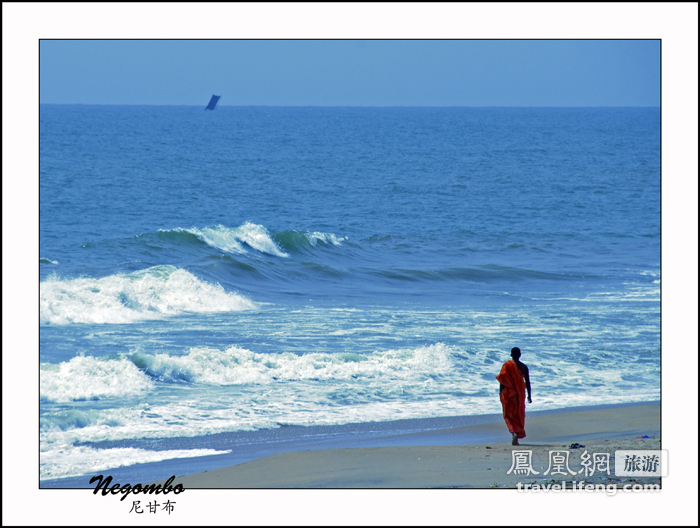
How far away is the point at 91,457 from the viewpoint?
8.15 metres

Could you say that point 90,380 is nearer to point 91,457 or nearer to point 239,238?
point 91,457

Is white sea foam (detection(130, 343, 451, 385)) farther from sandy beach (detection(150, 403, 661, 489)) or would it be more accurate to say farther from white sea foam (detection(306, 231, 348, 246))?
white sea foam (detection(306, 231, 348, 246))

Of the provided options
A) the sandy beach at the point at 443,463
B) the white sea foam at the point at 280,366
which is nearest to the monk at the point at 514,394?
the sandy beach at the point at 443,463

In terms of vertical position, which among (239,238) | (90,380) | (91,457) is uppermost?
(239,238)

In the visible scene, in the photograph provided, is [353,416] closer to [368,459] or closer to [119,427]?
[368,459]

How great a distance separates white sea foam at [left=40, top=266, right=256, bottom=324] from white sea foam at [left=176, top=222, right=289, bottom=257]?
5.82 meters

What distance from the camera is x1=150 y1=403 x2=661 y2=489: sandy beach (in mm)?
6902

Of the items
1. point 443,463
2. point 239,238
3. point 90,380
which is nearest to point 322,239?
point 239,238

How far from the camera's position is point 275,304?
1711cm

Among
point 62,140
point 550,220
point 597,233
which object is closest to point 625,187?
point 550,220

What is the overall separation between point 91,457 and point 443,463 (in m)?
3.56

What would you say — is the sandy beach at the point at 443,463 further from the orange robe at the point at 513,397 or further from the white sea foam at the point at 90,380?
the white sea foam at the point at 90,380

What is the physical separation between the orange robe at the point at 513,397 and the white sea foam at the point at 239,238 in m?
16.2

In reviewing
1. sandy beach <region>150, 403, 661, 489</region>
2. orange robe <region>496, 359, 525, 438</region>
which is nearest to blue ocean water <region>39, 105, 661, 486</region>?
sandy beach <region>150, 403, 661, 489</region>
